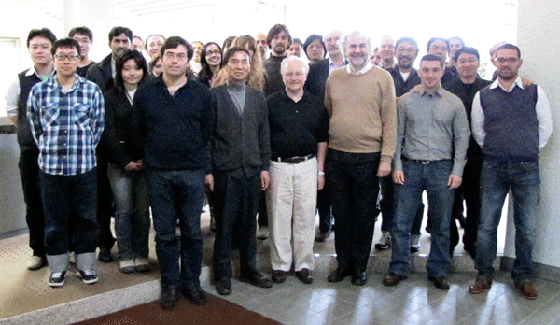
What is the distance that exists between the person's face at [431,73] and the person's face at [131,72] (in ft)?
6.48

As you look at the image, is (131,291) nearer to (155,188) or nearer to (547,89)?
(155,188)

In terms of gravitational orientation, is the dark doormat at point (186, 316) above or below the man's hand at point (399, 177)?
below

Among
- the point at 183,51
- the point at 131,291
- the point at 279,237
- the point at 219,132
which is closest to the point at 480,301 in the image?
the point at 279,237

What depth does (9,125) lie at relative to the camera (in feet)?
14.2

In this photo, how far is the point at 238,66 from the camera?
11.2 feet

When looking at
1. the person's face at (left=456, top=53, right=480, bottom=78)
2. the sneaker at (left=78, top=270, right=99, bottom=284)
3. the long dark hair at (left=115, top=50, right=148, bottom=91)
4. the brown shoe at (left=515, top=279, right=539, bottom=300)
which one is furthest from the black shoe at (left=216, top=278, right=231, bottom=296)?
the person's face at (left=456, top=53, right=480, bottom=78)

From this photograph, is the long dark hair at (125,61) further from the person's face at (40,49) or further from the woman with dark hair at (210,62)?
the woman with dark hair at (210,62)

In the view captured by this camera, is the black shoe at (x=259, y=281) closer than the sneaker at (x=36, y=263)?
No

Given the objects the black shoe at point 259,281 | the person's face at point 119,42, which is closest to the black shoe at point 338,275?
the black shoe at point 259,281

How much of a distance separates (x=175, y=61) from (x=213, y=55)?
1246 millimetres

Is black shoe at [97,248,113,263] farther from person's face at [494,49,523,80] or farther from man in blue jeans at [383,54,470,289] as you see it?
person's face at [494,49,523,80]

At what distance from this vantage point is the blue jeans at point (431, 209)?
11.9 feet

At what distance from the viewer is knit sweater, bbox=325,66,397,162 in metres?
3.56

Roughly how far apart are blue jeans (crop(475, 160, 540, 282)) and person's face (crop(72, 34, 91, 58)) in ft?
10.3
